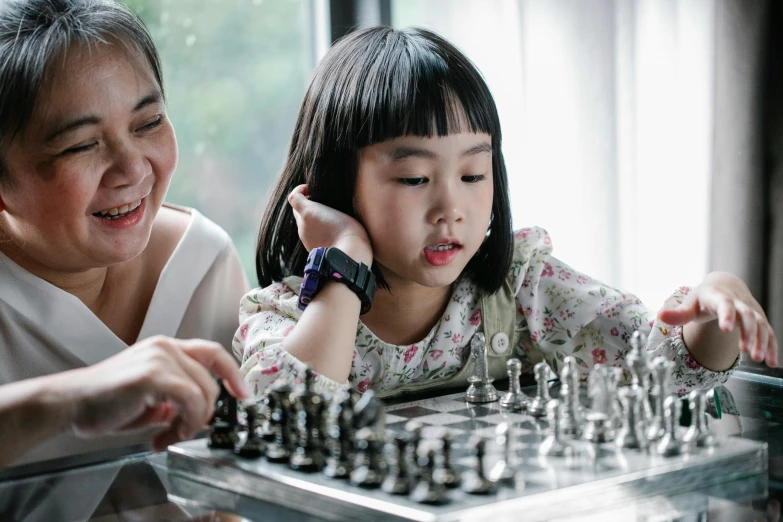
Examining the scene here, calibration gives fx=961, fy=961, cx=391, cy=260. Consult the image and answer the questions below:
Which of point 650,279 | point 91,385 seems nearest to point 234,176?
point 650,279

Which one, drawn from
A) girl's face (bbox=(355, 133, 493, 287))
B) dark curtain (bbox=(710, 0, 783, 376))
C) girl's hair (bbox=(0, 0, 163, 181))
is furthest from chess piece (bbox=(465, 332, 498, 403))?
dark curtain (bbox=(710, 0, 783, 376))

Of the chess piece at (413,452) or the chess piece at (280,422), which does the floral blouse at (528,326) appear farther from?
the chess piece at (413,452)

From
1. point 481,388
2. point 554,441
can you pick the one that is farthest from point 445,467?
point 481,388

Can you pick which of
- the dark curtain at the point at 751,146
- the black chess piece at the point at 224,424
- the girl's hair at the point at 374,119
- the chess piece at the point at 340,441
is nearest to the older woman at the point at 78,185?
the girl's hair at the point at 374,119

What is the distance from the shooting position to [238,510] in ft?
3.00

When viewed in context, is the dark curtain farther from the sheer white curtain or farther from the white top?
the white top

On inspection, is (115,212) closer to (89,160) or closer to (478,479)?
(89,160)

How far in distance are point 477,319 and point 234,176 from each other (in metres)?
2.07

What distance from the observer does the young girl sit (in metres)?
1.41

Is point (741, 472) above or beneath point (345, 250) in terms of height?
beneath

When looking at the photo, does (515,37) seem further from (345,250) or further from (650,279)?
(345,250)

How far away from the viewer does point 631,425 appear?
3.28ft

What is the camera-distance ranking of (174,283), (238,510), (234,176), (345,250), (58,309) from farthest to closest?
(234,176), (174,283), (58,309), (345,250), (238,510)

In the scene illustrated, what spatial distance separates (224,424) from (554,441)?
1.18 ft
